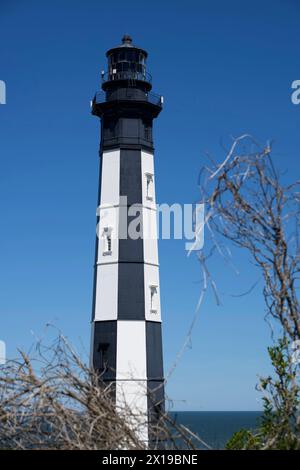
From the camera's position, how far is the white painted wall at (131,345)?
18.9 metres

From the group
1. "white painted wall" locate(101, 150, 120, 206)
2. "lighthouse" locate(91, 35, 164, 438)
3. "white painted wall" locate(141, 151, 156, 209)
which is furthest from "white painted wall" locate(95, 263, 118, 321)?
"white painted wall" locate(141, 151, 156, 209)

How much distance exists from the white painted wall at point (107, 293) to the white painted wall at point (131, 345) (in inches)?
19.3

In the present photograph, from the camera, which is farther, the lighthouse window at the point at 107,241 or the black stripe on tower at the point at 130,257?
the lighthouse window at the point at 107,241

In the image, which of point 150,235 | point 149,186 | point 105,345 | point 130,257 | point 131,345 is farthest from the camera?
point 149,186

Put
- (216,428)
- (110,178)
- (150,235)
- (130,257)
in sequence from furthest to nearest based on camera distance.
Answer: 1. (216,428)
2. (110,178)
3. (150,235)
4. (130,257)

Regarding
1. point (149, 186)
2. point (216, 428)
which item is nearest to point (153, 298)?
point (149, 186)

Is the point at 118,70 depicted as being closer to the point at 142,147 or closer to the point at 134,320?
the point at 142,147

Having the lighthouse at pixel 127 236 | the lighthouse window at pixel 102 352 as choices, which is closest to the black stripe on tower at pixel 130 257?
the lighthouse at pixel 127 236

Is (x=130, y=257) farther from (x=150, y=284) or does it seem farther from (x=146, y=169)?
(x=146, y=169)

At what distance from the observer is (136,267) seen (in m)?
19.7

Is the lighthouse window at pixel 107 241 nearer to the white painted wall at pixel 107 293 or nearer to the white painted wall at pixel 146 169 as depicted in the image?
the white painted wall at pixel 107 293

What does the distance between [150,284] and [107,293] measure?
1.37 m

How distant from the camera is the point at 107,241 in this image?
2011 cm
